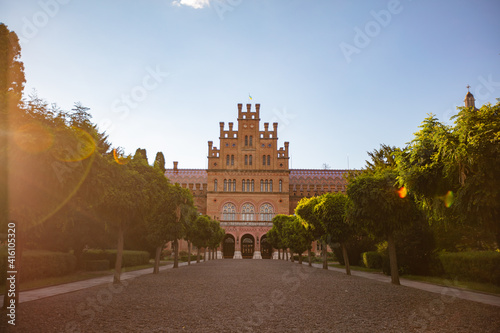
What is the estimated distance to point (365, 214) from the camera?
1789 centimetres

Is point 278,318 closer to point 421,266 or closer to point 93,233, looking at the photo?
point 421,266

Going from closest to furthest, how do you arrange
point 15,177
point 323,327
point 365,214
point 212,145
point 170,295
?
1. point 15,177
2. point 323,327
3. point 170,295
4. point 365,214
5. point 212,145

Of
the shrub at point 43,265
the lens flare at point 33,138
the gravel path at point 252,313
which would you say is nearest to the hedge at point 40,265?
the shrub at point 43,265

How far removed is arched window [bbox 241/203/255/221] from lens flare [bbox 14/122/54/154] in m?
65.1

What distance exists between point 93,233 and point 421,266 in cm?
2139

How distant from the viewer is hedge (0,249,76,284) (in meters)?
15.9

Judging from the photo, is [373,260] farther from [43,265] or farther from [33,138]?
[33,138]

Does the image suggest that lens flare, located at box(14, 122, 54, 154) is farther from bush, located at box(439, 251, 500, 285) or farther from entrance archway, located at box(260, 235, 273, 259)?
entrance archway, located at box(260, 235, 273, 259)

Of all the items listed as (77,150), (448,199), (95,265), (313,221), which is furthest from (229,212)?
(77,150)

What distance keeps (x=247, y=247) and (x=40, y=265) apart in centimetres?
5782

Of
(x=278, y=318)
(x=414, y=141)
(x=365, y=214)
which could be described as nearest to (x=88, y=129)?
(x=278, y=318)

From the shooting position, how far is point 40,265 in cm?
1784

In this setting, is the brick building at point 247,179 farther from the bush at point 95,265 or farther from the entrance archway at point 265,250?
the bush at point 95,265

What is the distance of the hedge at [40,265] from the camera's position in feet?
52.1
